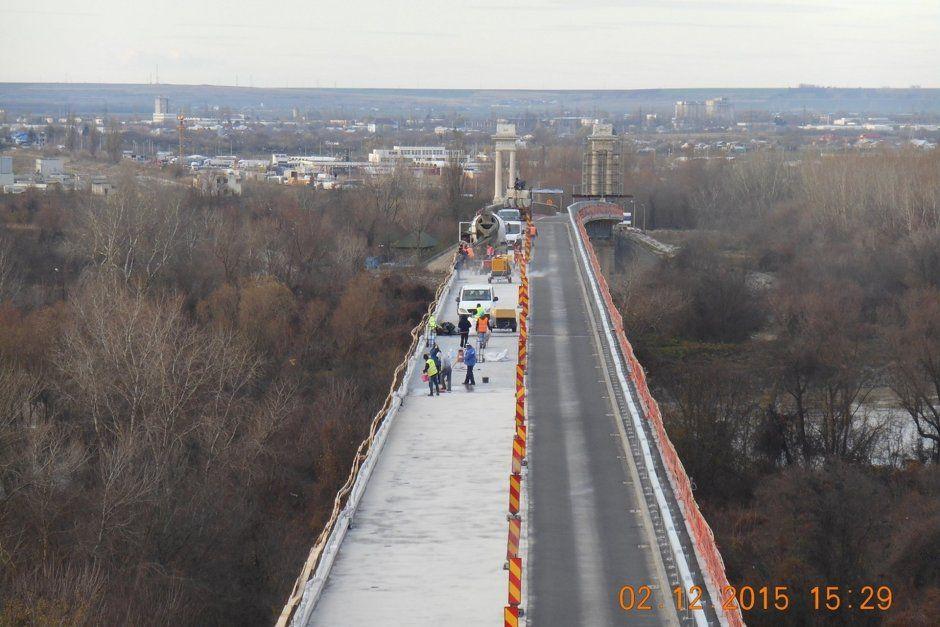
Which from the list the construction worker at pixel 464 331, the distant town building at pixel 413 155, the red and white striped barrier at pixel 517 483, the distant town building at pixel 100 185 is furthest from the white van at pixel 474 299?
the distant town building at pixel 413 155

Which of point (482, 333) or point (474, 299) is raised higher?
point (474, 299)

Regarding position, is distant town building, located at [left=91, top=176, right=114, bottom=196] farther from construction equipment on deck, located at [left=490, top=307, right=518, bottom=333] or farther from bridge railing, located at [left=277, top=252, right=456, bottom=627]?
bridge railing, located at [left=277, top=252, right=456, bottom=627]

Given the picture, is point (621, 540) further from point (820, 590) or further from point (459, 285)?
point (459, 285)

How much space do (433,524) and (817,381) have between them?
2375 centimetres

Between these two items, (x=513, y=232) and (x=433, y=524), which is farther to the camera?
(x=513, y=232)

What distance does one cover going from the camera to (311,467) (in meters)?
30.3

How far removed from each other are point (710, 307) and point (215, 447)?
85.1 feet

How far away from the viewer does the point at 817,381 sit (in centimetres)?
3850

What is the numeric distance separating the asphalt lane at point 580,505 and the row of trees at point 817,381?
402 centimetres

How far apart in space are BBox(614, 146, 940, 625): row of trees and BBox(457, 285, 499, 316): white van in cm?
537
